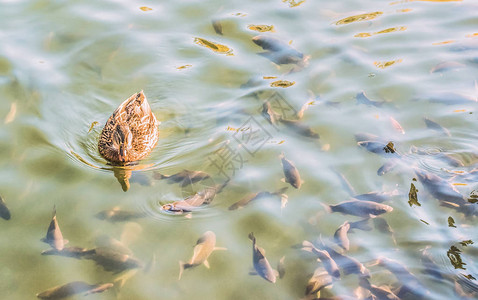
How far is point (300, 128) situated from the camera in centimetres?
748

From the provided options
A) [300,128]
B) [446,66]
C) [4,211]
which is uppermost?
[446,66]

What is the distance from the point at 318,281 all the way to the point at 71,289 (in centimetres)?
237

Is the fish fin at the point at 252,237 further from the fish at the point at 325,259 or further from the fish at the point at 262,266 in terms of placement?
the fish at the point at 325,259

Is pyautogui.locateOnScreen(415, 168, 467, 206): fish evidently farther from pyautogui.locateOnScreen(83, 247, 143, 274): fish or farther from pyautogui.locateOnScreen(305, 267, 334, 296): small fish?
pyautogui.locateOnScreen(83, 247, 143, 274): fish

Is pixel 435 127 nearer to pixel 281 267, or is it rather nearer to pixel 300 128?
pixel 300 128

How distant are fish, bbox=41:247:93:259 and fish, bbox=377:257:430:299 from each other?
9.79 ft

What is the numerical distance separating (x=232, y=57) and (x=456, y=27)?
3981 mm

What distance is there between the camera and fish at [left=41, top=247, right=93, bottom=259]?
18.7 feet

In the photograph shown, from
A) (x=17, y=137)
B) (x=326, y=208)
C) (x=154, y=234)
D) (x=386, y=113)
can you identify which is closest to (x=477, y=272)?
(x=326, y=208)

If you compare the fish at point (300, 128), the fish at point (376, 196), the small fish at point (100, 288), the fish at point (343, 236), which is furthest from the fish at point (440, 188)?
the small fish at point (100, 288)

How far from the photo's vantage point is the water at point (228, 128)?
18.7ft

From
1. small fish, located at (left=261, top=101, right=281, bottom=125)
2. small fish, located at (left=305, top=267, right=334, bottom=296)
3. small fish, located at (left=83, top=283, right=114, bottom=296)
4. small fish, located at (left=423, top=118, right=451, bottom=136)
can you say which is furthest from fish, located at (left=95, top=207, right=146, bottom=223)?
small fish, located at (left=423, top=118, right=451, bottom=136)

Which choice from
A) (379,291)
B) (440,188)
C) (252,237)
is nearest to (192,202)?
(252,237)

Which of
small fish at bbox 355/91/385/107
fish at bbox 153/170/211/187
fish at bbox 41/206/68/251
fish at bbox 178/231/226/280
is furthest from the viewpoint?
small fish at bbox 355/91/385/107
